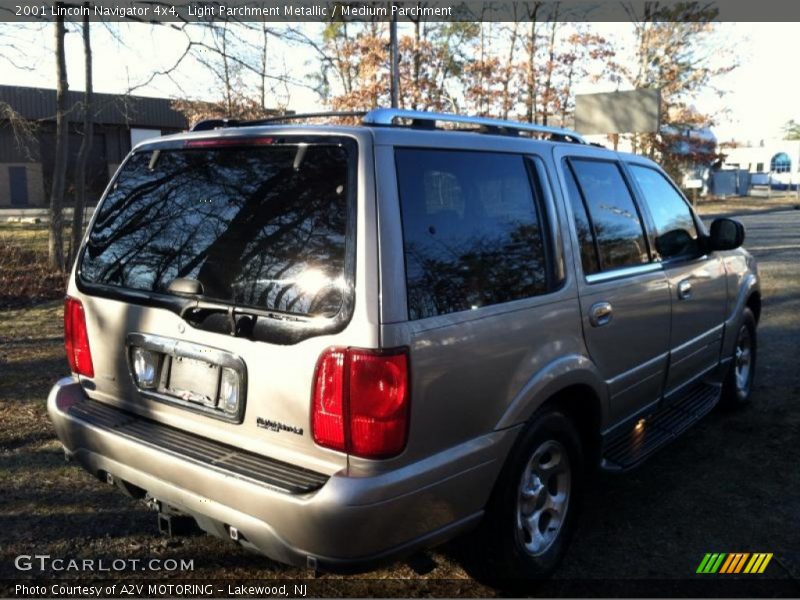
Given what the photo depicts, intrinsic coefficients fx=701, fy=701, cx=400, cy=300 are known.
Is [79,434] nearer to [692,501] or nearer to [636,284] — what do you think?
[636,284]

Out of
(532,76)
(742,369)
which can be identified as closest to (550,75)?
(532,76)

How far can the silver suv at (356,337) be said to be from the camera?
91.7 inches

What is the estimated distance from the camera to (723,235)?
14.9 feet

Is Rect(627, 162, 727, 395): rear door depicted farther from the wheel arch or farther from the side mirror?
the wheel arch

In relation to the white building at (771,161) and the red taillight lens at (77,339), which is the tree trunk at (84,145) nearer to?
the red taillight lens at (77,339)

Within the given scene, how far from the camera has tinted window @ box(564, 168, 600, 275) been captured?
Result: 10.8ft

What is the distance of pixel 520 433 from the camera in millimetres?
2807

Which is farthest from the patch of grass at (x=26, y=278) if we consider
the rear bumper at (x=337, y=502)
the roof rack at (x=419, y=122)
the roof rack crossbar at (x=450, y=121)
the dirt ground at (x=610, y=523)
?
the roof rack crossbar at (x=450, y=121)

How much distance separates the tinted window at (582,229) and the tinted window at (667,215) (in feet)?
2.78

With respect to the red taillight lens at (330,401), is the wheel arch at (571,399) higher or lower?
lower

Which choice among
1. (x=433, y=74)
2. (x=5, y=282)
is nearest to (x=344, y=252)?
(x=5, y=282)

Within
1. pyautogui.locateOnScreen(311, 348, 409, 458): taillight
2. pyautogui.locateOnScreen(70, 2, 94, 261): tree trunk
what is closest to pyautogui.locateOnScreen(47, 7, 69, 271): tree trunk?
pyautogui.locateOnScreen(70, 2, 94, 261): tree trunk

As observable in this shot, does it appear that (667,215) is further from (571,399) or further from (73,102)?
(73,102)

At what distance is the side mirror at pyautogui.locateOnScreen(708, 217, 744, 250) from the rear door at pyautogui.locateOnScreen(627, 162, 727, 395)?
94 mm
